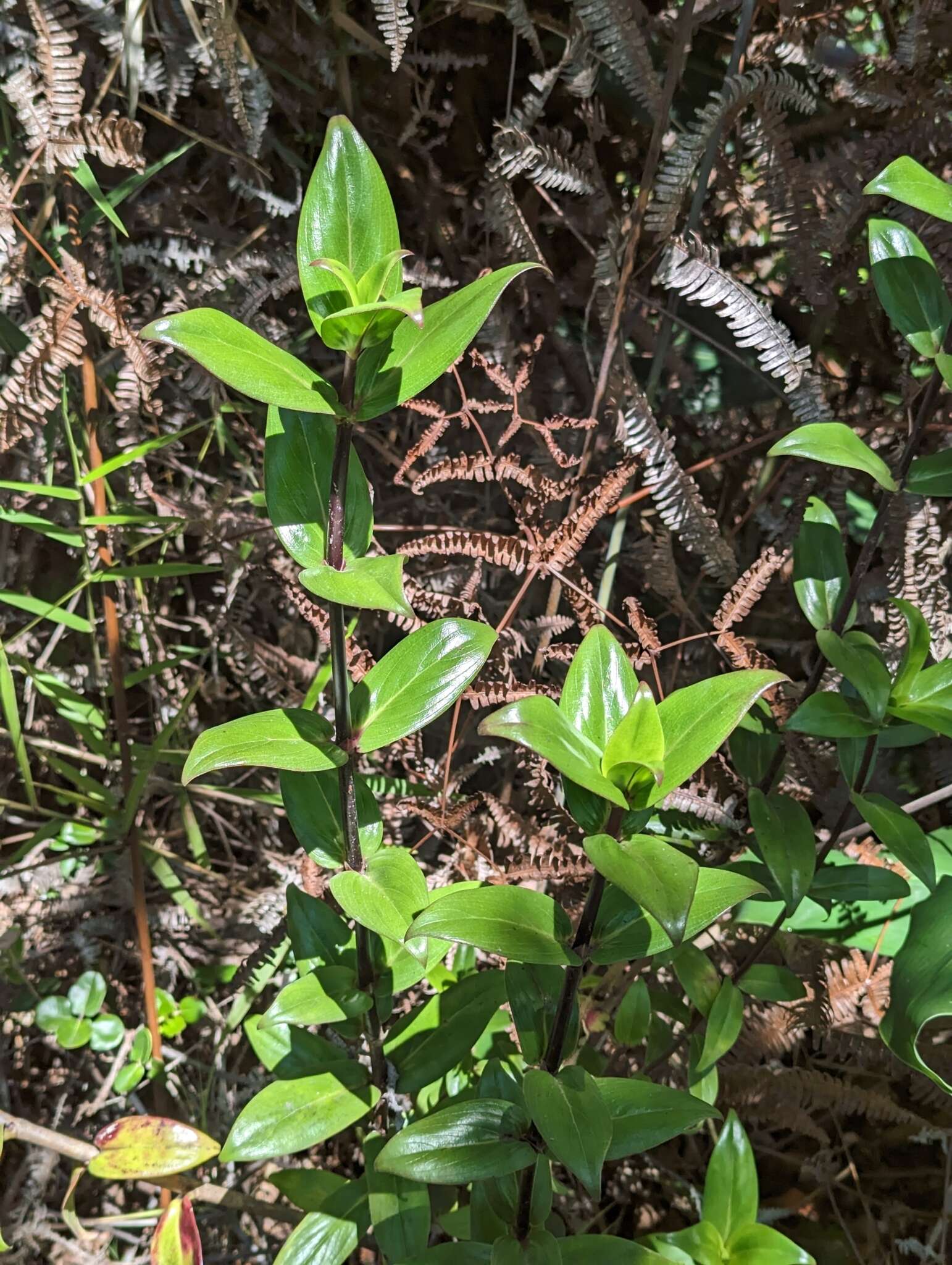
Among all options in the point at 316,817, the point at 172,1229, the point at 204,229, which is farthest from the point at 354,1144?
the point at 204,229

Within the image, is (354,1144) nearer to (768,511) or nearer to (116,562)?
(116,562)

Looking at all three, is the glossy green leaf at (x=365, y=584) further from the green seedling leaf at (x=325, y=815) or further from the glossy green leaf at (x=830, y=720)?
the glossy green leaf at (x=830, y=720)

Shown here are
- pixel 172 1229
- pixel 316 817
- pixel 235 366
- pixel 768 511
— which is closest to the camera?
pixel 235 366

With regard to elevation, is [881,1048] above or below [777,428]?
below

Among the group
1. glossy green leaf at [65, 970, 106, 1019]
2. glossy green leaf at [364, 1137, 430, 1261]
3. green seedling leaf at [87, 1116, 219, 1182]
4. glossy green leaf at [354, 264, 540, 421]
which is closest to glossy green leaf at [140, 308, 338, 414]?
glossy green leaf at [354, 264, 540, 421]

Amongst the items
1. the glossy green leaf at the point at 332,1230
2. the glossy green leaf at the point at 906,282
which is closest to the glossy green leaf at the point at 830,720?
the glossy green leaf at the point at 906,282
